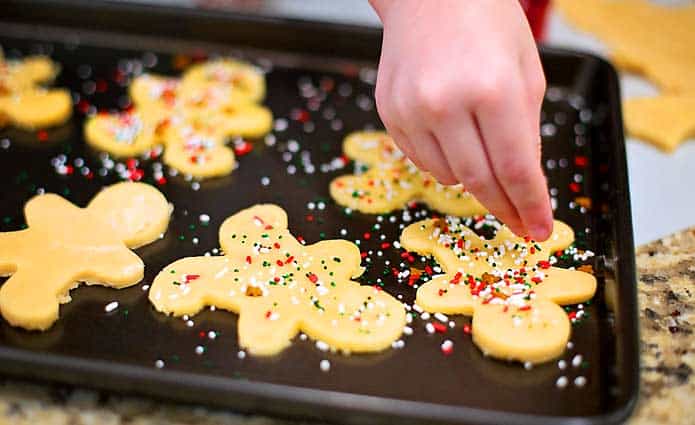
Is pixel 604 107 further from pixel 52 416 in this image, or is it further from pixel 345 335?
pixel 52 416

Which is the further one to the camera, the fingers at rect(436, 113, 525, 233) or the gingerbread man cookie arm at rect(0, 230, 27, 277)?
the gingerbread man cookie arm at rect(0, 230, 27, 277)

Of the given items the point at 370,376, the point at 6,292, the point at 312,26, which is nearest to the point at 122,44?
the point at 312,26

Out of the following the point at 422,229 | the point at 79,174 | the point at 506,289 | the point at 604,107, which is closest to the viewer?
the point at 506,289

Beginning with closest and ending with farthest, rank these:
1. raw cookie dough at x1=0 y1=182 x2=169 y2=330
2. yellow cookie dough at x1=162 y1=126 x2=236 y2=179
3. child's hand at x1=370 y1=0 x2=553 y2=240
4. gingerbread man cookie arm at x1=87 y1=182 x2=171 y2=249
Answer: child's hand at x1=370 y1=0 x2=553 y2=240 < raw cookie dough at x1=0 y1=182 x2=169 y2=330 < gingerbread man cookie arm at x1=87 y1=182 x2=171 y2=249 < yellow cookie dough at x1=162 y1=126 x2=236 y2=179

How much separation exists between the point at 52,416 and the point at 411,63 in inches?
21.2

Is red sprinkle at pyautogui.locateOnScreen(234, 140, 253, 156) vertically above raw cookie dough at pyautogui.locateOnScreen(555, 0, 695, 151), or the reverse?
raw cookie dough at pyautogui.locateOnScreen(555, 0, 695, 151)

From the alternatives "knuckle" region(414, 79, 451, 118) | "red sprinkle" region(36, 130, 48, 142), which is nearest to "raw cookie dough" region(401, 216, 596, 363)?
"knuckle" region(414, 79, 451, 118)

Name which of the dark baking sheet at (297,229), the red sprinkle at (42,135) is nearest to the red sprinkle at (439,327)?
the dark baking sheet at (297,229)

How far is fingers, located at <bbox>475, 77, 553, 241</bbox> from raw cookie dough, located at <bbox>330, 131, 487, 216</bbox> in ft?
0.70

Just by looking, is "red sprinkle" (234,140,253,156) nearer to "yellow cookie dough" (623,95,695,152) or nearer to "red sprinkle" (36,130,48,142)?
"red sprinkle" (36,130,48,142)

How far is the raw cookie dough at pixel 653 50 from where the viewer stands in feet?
4.75

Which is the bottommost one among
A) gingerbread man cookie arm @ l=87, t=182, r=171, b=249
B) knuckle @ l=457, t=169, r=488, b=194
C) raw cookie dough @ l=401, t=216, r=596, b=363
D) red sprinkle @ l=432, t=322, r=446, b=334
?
gingerbread man cookie arm @ l=87, t=182, r=171, b=249

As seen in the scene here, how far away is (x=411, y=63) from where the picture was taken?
3.05 ft

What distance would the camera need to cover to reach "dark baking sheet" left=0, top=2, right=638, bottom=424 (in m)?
0.91
